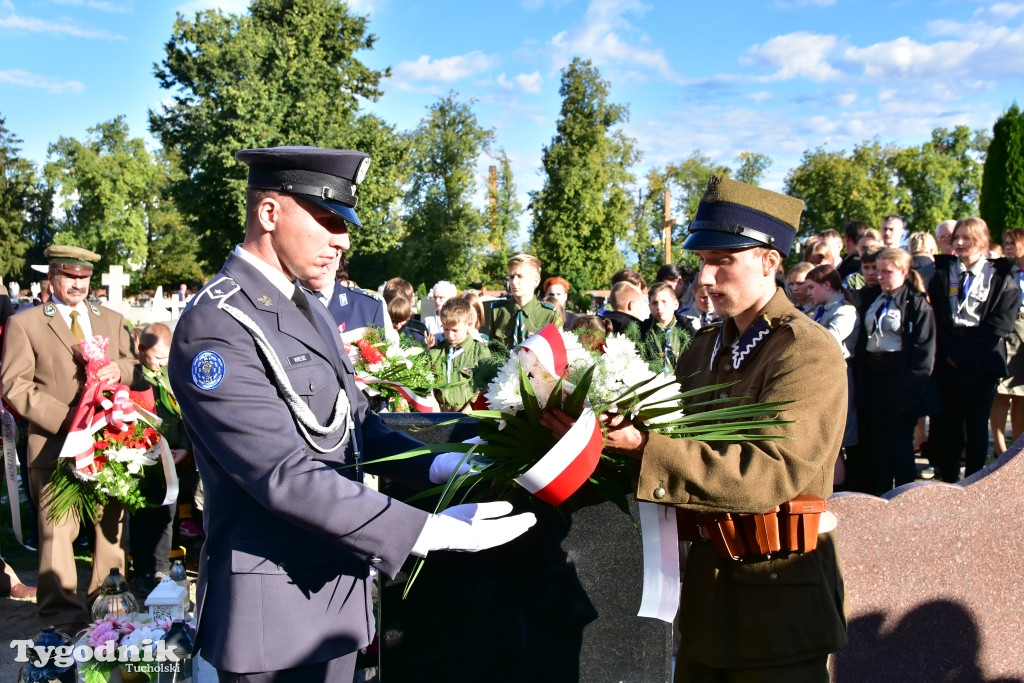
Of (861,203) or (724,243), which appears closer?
(724,243)

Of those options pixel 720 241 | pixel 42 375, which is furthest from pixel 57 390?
pixel 720 241

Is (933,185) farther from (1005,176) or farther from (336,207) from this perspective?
(336,207)

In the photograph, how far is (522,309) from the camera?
7.73m

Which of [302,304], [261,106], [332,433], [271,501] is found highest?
[261,106]

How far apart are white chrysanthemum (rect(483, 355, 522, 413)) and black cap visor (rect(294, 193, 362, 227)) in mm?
605

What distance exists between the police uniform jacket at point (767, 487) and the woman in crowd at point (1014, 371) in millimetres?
6375

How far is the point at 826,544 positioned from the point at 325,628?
5.01 feet

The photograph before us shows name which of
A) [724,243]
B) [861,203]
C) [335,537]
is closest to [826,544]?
[724,243]

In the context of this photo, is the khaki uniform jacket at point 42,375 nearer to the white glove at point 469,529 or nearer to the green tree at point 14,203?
the white glove at point 469,529

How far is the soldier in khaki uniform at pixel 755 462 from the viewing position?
217cm

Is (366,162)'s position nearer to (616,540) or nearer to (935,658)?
(616,540)

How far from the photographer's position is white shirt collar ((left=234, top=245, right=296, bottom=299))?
2379 millimetres

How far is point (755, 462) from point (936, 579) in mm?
1981

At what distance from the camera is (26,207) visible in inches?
2146
